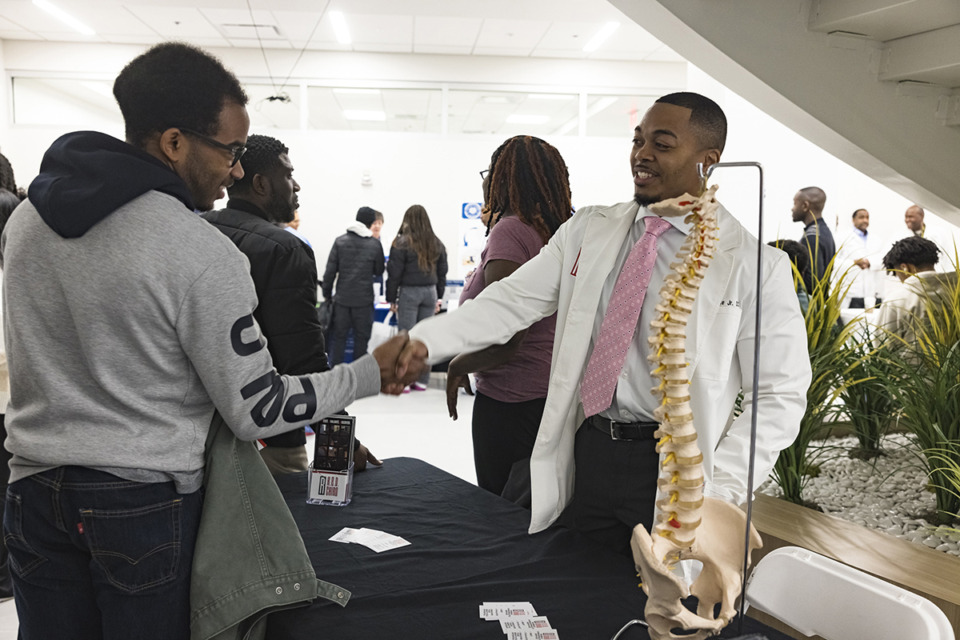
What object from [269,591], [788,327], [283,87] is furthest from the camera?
[283,87]

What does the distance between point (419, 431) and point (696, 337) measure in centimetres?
442

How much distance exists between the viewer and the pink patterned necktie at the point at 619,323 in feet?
5.35

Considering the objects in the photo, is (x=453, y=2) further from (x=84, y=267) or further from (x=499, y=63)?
(x=84, y=267)

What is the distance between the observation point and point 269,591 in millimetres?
1306

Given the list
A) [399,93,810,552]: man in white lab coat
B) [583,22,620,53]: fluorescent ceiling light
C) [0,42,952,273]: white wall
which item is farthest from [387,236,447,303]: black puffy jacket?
[399,93,810,552]: man in white lab coat

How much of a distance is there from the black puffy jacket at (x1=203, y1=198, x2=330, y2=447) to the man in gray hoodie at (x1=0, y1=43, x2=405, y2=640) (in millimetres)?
865

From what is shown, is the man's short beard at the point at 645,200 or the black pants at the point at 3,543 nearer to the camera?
the man's short beard at the point at 645,200

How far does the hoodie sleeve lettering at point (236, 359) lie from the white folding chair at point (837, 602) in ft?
3.13

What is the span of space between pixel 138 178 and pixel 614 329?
3.20 ft

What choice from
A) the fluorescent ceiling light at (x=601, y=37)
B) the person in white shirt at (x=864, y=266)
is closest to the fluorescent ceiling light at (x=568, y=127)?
the fluorescent ceiling light at (x=601, y=37)

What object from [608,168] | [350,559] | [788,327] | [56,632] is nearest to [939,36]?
[788,327]

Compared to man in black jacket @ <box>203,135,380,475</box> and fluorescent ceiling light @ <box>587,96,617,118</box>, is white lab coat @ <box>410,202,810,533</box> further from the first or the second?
fluorescent ceiling light @ <box>587,96,617,118</box>

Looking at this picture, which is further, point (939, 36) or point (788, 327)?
point (939, 36)

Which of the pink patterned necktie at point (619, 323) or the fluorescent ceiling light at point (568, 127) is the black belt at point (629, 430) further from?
the fluorescent ceiling light at point (568, 127)
